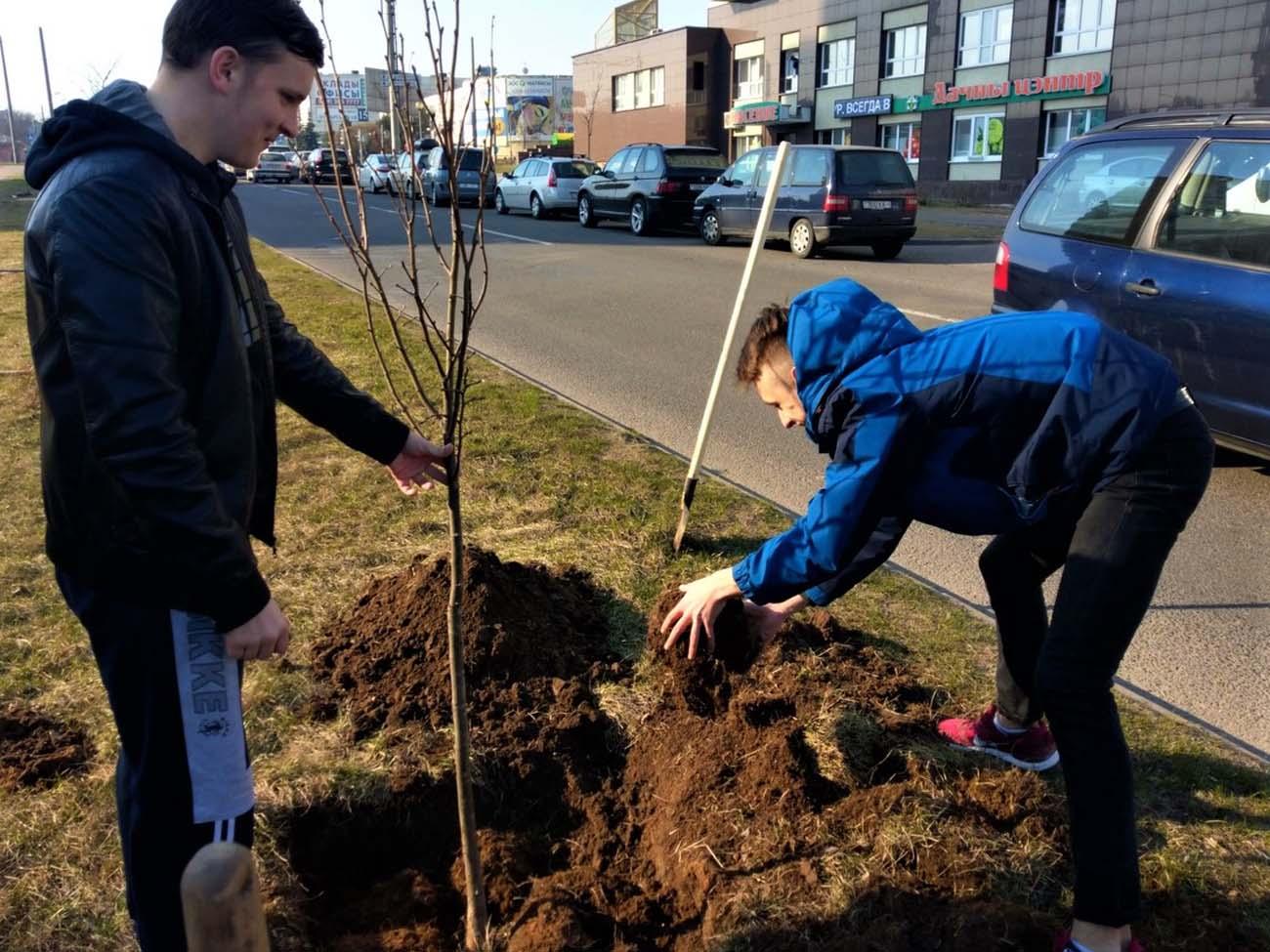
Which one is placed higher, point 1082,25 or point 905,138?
point 1082,25

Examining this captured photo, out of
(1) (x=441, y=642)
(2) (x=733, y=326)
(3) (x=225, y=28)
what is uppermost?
(3) (x=225, y=28)

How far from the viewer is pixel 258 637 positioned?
6.12ft

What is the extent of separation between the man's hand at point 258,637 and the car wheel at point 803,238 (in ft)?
49.4

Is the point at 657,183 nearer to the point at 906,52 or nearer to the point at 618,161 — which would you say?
the point at 618,161

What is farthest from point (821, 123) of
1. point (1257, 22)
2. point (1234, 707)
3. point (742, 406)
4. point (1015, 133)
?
Answer: point (1234, 707)

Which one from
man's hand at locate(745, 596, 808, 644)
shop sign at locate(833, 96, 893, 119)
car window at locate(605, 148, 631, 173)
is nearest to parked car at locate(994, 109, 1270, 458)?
man's hand at locate(745, 596, 808, 644)

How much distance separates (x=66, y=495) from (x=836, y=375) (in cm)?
145

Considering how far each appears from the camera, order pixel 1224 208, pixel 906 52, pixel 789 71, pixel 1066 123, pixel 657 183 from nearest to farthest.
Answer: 1. pixel 1224 208
2. pixel 657 183
3. pixel 1066 123
4. pixel 906 52
5. pixel 789 71

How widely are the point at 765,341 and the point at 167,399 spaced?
1.27m

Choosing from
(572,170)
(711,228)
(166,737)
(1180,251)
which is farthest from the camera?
(572,170)

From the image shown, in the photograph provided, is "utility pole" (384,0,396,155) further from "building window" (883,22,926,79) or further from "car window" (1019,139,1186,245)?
"building window" (883,22,926,79)

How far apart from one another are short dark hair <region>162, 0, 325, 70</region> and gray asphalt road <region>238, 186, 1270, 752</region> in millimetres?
3256

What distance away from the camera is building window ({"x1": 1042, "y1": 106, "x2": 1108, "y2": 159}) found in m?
33.0

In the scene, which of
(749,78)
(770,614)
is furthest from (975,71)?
(770,614)
